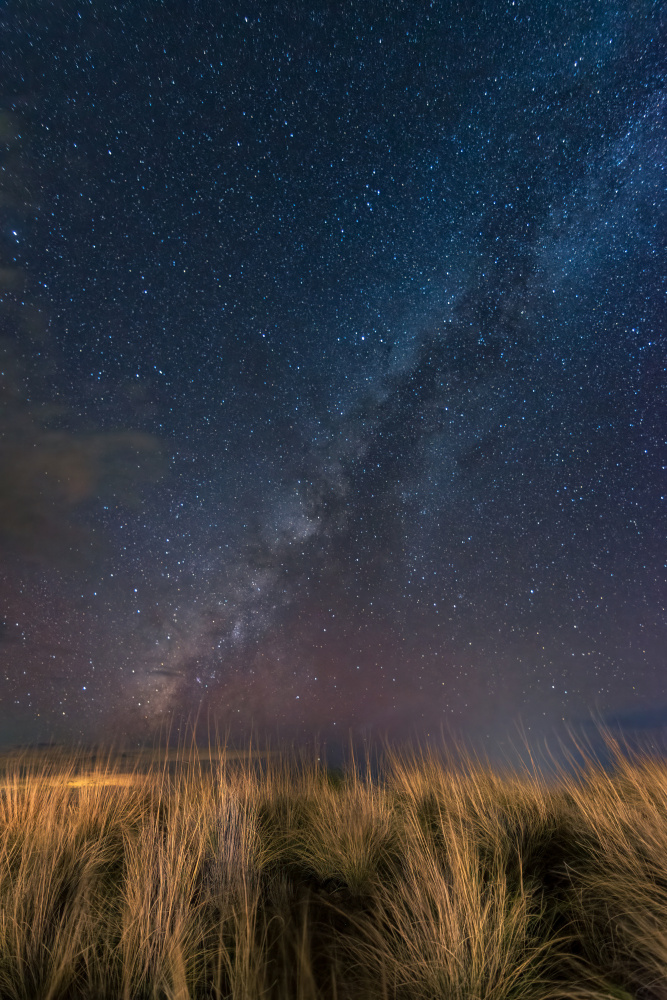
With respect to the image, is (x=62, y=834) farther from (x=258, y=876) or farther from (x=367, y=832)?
(x=367, y=832)

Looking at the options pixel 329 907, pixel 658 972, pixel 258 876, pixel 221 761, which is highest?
pixel 221 761

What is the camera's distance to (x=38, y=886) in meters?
2.66

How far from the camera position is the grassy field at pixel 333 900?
2055mm

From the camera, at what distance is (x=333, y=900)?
3111mm

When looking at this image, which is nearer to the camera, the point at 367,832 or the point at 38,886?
the point at 38,886

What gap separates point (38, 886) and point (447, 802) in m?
3.27

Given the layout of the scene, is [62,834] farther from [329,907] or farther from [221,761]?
[329,907]

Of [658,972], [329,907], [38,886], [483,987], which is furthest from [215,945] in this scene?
[658,972]

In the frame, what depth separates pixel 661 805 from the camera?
13.2ft

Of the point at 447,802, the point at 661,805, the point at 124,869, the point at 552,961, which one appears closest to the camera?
the point at 552,961

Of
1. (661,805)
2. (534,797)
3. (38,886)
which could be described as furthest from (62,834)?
(661,805)

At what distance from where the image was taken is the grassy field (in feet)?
6.74

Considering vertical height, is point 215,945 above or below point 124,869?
below

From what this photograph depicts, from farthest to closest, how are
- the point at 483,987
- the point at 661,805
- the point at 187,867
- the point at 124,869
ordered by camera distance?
the point at 661,805, the point at 124,869, the point at 187,867, the point at 483,987
